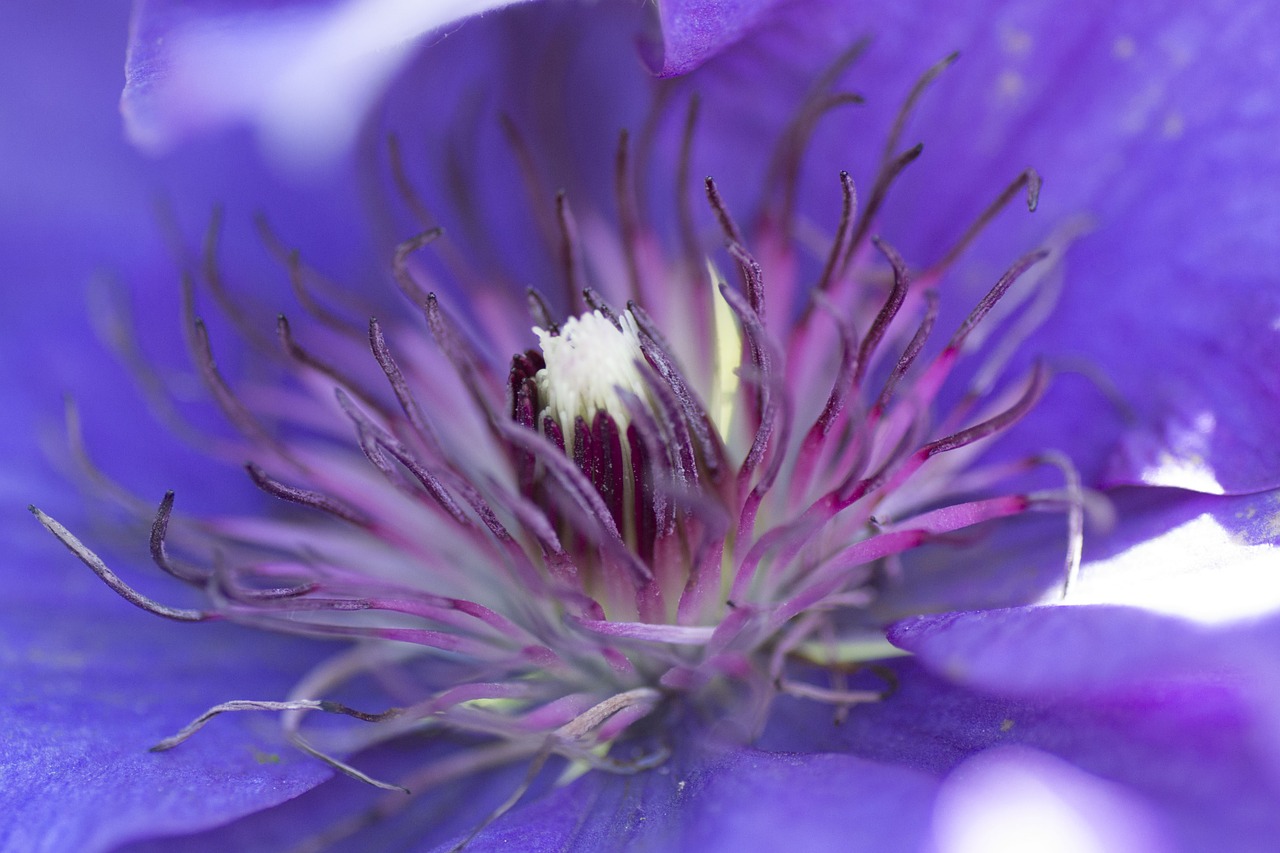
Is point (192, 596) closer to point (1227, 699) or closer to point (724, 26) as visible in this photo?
point (724, 26)

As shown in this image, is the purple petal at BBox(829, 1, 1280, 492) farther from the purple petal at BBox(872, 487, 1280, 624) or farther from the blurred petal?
the blurred petal

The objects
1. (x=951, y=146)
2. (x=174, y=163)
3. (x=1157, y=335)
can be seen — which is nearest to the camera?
(x=1157, y=335)

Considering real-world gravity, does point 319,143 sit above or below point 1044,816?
above

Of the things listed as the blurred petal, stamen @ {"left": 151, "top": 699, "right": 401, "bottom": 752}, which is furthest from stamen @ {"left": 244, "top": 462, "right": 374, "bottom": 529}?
the blurred petal

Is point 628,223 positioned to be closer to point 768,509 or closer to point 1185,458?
point 768,509

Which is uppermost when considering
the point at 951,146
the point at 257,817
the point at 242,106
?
the point at 242,106

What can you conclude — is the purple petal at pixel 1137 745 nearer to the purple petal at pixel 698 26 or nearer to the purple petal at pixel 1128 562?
the purple petal at pixel 1128 562

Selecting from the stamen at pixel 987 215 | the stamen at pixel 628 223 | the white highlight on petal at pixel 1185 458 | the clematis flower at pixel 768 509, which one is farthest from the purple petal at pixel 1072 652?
the stamen at pixel 628 223

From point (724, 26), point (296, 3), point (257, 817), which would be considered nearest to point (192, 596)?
point (257, 817)

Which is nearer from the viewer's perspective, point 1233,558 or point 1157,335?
point 1233,558
